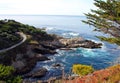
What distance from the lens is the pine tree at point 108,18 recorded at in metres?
22.6

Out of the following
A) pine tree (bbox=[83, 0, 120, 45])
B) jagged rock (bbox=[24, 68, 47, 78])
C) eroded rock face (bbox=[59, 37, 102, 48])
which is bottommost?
eroded rock face (bbox=[59, 37, 102, 48])

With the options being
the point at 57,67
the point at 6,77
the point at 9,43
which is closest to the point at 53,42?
the point at 9,43

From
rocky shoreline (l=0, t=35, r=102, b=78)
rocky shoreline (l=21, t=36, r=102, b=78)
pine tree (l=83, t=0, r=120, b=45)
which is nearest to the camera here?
pine tree (l=83, t=0, r=120, b=45)

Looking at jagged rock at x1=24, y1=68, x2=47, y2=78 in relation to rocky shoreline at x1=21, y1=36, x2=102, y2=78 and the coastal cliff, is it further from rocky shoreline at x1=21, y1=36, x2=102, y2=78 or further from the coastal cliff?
rocky shoreline at x1=21, y1=36, x2=102, y2=78

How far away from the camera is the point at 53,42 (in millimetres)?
84312

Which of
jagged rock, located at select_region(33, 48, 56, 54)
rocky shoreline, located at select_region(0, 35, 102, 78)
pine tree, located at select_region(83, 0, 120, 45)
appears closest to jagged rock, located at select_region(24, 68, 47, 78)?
rocky shoreline, located at select_region(0, 35, 102, 78)

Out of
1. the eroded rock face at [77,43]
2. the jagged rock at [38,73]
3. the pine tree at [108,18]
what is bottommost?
the eroded rock face at [77,43]

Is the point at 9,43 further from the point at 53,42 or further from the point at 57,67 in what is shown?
the point at 53,42

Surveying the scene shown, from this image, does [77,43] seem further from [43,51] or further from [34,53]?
[34,53]

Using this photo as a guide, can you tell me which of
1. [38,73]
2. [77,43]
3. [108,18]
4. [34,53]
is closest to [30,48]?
[34,53]

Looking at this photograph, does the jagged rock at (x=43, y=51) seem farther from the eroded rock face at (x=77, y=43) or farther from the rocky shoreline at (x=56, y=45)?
the eroded rock face at (x=77, y=43)

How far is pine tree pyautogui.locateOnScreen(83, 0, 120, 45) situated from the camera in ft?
74.2

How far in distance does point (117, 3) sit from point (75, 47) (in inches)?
2337

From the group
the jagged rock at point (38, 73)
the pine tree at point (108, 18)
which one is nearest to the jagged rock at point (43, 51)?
the jagged rock at point (38, 73)
